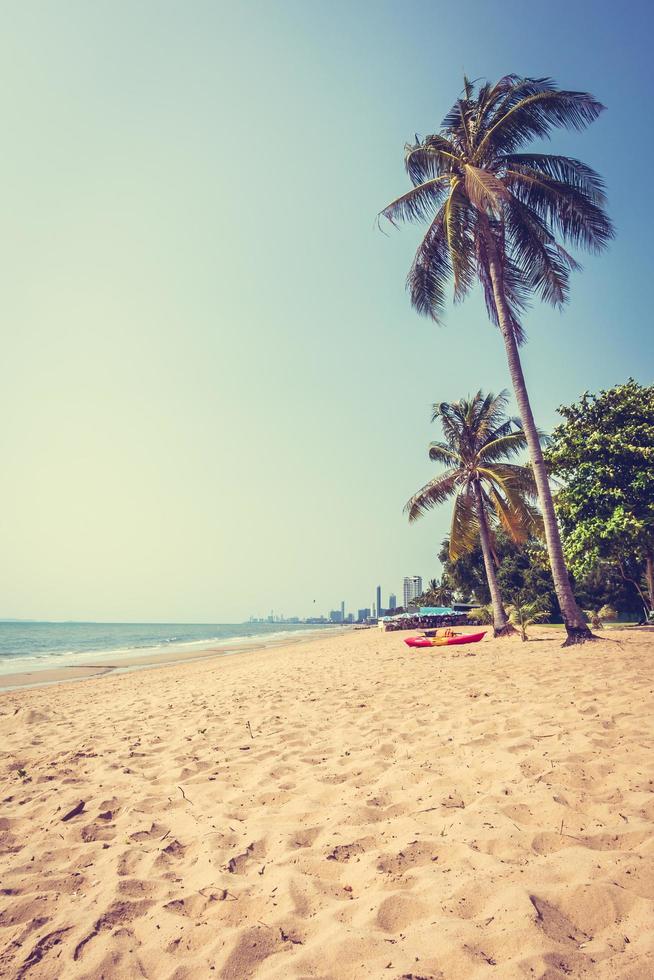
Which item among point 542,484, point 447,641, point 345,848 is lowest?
point 345,848

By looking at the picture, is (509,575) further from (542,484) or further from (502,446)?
(542,484)

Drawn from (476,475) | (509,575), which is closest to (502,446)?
(476,475)

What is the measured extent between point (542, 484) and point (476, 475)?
653 cm

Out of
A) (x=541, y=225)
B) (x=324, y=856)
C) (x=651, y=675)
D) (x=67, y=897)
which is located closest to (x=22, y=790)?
(x=67, y=897)

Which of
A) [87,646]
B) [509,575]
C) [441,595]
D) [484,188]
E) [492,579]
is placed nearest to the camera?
[484,188]

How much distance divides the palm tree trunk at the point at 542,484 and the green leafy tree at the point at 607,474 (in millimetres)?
5551

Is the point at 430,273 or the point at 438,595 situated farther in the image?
the point at 438,595

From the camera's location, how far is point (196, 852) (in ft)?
9.69

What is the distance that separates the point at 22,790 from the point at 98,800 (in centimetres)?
98

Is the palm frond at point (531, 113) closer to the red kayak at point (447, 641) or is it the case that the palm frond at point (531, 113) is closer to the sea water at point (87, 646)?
the red kayak at point (447, 641)

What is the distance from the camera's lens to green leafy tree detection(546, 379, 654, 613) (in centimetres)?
1692

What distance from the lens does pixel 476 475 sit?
1923cm

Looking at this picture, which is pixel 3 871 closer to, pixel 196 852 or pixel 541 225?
pixel 196 852

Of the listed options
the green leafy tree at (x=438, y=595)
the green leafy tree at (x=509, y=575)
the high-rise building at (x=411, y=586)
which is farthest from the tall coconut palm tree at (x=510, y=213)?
the high-rise building at (x=411, y=586)
